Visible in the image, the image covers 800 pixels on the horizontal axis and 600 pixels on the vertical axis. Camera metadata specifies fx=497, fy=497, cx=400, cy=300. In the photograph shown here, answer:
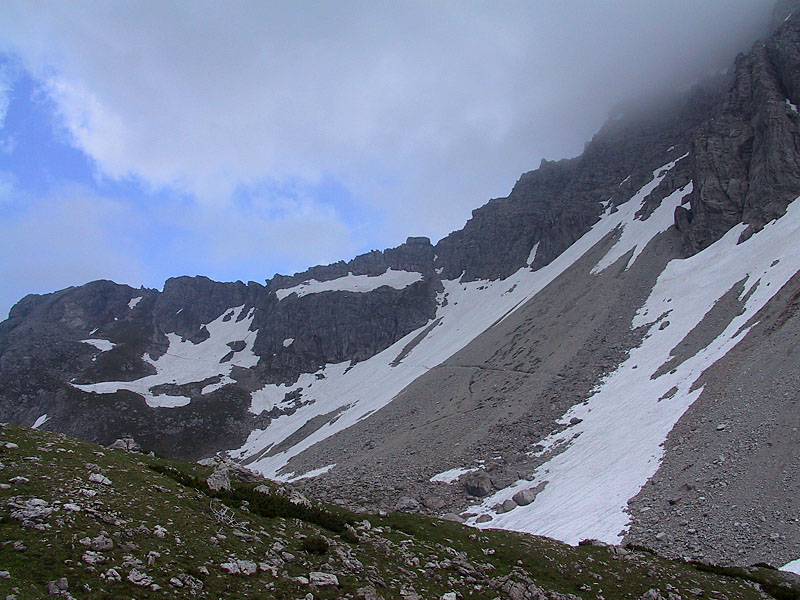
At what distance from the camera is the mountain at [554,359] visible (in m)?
31.7

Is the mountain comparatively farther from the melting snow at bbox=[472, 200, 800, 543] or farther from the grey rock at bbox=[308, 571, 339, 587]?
the grey rock at bbox=[308, 571, 339, 587]

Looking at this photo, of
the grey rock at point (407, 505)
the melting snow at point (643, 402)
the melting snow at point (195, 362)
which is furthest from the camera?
the melting snow at point (195, 362)

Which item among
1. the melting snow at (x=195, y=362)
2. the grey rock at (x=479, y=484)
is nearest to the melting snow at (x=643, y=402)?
the grey rock at (x=479, y=484)

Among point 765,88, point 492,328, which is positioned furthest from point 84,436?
point 765,88

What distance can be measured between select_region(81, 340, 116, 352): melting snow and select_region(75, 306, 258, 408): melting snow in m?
13.5

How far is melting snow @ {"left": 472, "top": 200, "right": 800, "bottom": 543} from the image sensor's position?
31969 millimetres

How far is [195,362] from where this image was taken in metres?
159

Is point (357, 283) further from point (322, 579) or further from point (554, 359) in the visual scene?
point (322, 579)

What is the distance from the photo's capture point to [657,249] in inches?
3209

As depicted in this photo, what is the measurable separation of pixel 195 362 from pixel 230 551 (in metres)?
161

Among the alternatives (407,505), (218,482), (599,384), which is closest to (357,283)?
(599,384)

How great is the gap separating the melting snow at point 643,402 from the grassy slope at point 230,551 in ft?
41.9

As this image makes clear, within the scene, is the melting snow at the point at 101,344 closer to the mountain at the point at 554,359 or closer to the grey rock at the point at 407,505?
the mountain at the point at 554,359

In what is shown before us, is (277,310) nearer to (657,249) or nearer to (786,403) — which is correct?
(657,249)
